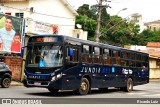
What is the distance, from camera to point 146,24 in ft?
583

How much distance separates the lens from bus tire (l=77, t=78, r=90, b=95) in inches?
744

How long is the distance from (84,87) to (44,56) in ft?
10.0

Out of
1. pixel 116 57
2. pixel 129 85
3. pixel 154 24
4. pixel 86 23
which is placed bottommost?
pixel 129 85

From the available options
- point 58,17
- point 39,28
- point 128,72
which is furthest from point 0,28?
point 58,17

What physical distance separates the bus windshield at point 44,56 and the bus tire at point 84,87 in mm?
2269

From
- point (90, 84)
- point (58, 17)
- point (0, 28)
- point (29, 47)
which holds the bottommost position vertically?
point (90, 84)

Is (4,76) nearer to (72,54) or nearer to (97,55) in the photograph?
(97,55)

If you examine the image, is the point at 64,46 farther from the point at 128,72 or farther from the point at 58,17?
the point at 58,17

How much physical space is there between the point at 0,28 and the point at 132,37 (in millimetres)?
72210

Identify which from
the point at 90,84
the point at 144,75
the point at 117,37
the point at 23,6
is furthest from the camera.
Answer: the point at 117,37

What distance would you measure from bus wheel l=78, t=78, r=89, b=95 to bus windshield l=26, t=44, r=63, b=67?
2297 mm

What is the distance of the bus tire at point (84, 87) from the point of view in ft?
62.0

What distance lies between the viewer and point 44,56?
1750 cm

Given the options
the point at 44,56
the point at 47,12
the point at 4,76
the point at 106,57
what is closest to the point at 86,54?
the point at 106,57
